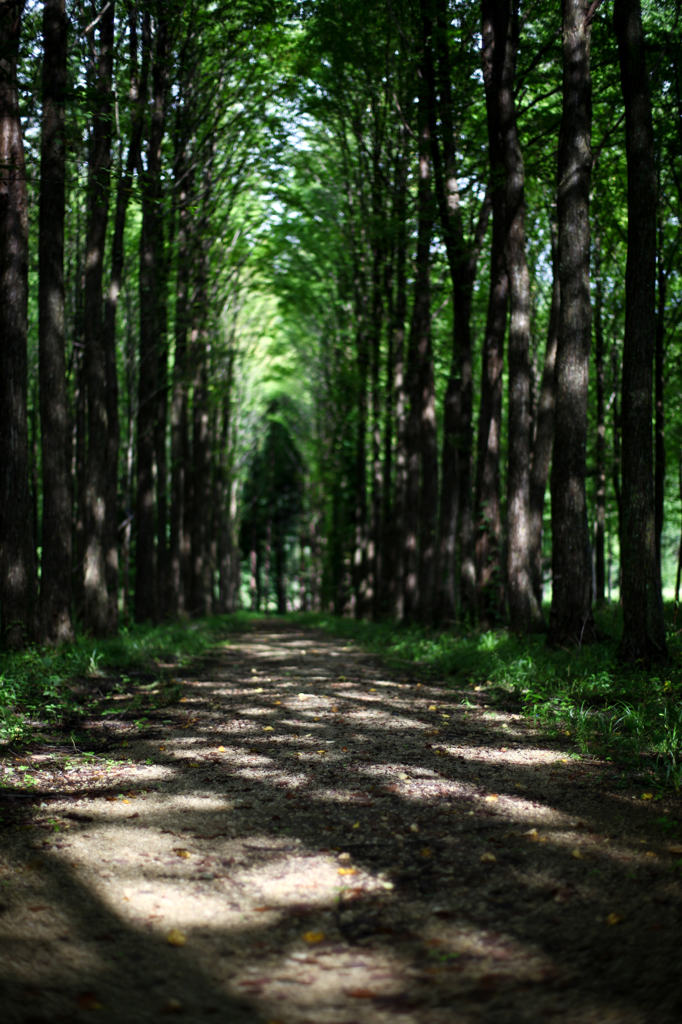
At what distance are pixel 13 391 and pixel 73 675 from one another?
350 centimetres

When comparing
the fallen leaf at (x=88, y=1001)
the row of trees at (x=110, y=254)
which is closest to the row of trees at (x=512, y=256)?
the row of trees at (x=110, y=254)

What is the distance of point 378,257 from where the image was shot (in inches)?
701

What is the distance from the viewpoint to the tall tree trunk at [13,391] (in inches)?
336

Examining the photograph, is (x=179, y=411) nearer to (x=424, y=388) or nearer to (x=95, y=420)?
(x=95, y=420)

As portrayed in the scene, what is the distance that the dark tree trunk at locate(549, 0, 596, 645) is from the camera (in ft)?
28.1

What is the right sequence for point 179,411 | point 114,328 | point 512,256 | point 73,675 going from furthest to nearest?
point 179,411
point 114,328
point 512,256
point 73,675

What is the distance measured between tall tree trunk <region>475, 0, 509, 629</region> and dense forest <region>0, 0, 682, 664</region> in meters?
0.05

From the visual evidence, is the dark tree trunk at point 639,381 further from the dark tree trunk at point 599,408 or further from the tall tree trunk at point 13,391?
the dark tree trunk at point 599,408

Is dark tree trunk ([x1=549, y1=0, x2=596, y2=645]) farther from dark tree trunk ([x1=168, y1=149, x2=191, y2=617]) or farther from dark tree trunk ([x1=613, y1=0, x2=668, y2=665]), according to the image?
dark tree trunk ([x1=168, y1=149, x2=191, y2=617])

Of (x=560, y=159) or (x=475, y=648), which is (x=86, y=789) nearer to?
(x=475, y=648)

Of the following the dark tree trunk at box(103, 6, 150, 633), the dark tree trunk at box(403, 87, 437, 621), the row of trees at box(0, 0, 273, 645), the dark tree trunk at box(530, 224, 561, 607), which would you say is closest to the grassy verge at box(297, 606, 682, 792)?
the dark tree trunk at box(530, 224, 561, 607)

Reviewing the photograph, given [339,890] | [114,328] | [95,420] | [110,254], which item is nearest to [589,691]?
[339,890]

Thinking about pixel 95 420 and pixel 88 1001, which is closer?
pixel 88 1001

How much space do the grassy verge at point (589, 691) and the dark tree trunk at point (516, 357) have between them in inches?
24.2
